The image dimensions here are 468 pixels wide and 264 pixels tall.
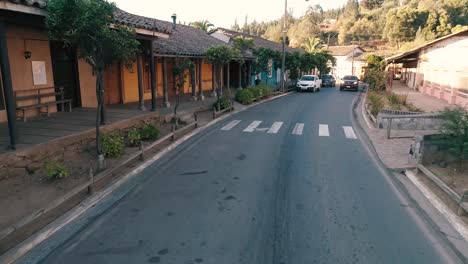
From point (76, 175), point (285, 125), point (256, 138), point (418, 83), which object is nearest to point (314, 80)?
point (418, 83)

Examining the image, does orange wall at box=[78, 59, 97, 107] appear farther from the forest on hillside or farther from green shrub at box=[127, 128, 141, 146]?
the forest on hillside

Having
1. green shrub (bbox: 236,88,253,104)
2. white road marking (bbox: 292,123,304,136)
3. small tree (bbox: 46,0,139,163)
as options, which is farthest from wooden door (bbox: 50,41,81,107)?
green shrub (bbox: 236,88,253,104)

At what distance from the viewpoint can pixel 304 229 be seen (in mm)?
5574

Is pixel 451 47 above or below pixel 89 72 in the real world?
above

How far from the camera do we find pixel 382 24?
101 meters

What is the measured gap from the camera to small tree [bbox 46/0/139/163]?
23.5 ft

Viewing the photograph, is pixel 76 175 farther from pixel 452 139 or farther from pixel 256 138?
pixel 452 139

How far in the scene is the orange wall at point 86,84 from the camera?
13844 mm

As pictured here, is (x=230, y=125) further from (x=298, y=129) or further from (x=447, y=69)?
(x=447, y=69)

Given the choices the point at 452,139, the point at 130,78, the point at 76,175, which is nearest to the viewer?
the point at 76,175

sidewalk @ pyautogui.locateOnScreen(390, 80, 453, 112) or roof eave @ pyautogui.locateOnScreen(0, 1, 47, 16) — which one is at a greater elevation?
roof eave @ pyautogui.locateOnScreen(0, 1, 47, 16)

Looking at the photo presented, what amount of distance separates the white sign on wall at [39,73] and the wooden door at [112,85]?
148 inches

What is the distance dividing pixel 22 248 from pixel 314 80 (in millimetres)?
33826

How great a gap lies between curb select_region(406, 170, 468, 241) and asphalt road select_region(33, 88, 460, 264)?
0.48 metres
